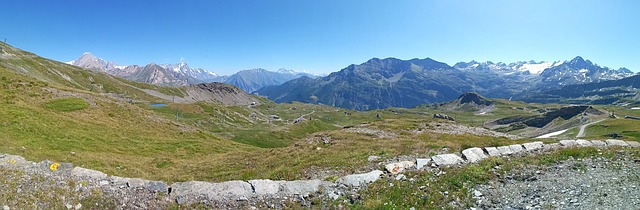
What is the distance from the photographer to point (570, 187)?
55.7 feet

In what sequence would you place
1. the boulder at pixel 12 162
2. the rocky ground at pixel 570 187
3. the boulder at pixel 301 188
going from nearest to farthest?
1. the rocky ground at pixel 570 187
2. the boulder at pixel 301 188
3. the boulder at pixel 12 162

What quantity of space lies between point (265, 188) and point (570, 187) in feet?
52.4

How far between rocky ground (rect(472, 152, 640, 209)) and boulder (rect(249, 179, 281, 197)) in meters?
10.6

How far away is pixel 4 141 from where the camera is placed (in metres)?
29.1

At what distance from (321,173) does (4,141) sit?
2806cm

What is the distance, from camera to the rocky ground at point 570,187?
1509 centimetres

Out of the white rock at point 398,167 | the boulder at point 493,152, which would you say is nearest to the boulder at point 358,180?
the white rock at point 398,167

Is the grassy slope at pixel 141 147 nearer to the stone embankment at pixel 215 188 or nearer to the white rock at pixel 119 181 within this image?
the stone embankment at pixel 215 188

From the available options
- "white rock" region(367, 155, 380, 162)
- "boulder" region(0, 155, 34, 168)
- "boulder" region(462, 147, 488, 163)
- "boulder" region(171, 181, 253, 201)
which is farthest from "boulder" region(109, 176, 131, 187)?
"boulder" region(462, 147, 488, 163)

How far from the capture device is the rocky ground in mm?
15086

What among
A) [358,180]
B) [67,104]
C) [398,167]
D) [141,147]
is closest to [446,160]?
[398,167]

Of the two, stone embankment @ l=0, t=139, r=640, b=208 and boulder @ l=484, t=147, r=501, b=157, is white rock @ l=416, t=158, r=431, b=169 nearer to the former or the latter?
stone embankment @ l=0, t=139, r=640, b=208

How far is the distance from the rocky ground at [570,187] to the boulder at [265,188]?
416 inches

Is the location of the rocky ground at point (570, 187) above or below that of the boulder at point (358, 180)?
above
